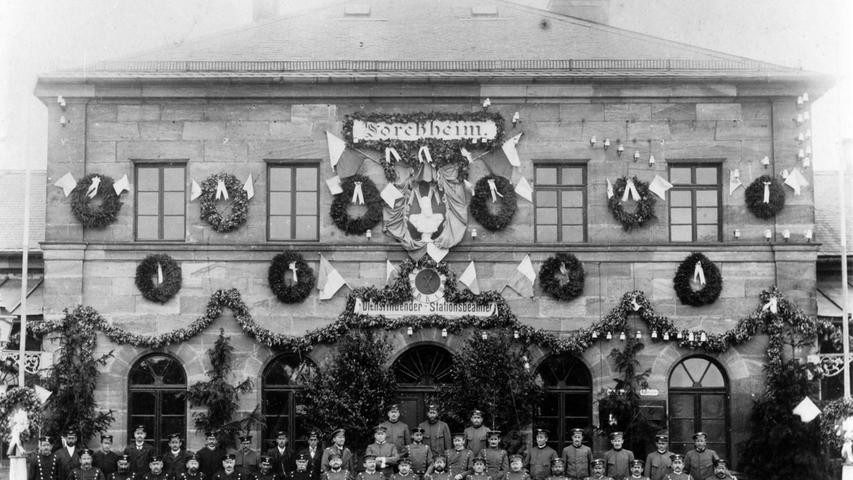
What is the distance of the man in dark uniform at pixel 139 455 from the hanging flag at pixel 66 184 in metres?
5.53

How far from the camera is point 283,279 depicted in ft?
75.4

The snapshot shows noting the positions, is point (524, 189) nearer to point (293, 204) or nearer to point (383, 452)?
point (293, 204)

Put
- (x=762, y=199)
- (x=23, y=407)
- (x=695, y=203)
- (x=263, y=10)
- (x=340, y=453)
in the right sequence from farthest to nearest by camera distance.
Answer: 1. (x=263, y=10)
2. (x=695, y=203)
3. (x=762, y=199)
4. (x=23, y=407)
5. (x=340, y=453)

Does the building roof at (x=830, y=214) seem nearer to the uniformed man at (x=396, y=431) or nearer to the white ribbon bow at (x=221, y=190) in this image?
the uniformed man at (x=396, y=431)

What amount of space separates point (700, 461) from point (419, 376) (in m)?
5.82

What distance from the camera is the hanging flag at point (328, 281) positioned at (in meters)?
23.0

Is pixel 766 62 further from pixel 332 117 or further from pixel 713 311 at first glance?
pixel 332 117

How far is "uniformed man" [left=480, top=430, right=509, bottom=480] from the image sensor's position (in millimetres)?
19992

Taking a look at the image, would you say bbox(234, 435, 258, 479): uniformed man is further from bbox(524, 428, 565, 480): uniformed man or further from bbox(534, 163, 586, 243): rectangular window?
bbox(534, 163, 586, 243): rectangular window

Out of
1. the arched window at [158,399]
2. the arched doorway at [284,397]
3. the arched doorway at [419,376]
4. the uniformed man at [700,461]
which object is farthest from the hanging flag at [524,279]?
the arched window at [158,399]

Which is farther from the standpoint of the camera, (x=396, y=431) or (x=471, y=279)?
(x=471, y=279)

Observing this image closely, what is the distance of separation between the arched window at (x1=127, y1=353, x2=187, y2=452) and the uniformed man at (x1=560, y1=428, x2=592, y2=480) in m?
7.69

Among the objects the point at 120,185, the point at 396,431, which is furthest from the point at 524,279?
the point at 120,185

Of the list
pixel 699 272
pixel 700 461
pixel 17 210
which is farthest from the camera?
pixel 17 210
